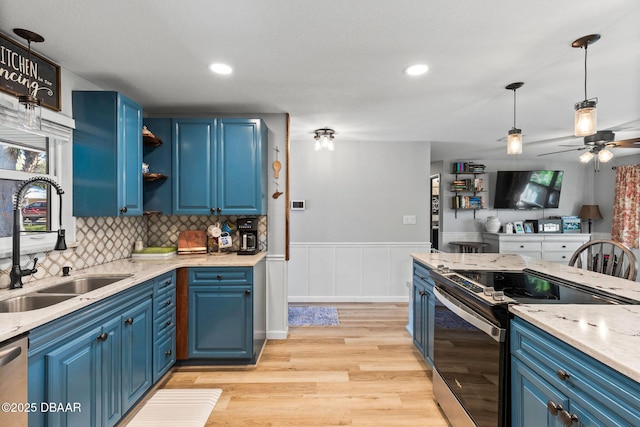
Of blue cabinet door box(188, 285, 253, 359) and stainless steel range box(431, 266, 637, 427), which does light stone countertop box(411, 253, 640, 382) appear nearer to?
stainless steel range box(431, 266, 637, 427)

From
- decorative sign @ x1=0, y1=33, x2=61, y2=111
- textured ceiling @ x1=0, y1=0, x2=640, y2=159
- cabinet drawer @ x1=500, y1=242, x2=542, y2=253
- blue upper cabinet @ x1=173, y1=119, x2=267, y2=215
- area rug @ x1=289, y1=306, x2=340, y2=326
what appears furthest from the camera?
cabinet drawer @ x1=500, y1=242, x2=542, y2=253

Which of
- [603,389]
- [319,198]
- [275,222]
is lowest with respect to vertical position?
[603,389]

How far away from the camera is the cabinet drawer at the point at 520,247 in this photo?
233 inches

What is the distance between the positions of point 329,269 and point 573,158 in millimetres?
5387

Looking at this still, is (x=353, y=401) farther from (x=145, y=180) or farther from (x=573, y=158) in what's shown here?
(x=573, y=158)

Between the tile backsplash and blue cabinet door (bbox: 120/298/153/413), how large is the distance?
662mm

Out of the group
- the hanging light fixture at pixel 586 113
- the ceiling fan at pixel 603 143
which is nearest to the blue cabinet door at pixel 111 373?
the hanging light fixture at pixel 586 113

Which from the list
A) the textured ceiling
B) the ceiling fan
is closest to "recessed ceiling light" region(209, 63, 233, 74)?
the textured ceiling

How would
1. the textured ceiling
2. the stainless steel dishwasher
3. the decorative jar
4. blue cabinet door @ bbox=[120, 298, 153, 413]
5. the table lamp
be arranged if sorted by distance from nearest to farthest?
the stainless steel dishwasher
the textured ceiling
blue cabinet door @ bbox=[120, 298, 153, 413]
the decorative jar
the table lamp

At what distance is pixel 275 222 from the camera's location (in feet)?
11.6

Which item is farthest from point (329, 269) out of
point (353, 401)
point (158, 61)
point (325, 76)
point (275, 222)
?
point (158, 61)

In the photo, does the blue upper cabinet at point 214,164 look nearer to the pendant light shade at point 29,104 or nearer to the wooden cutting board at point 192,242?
the wooden cutting board at point 192,242

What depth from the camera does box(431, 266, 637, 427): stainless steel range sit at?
153cm

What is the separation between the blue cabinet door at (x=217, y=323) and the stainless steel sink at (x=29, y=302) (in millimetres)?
→ 1038
